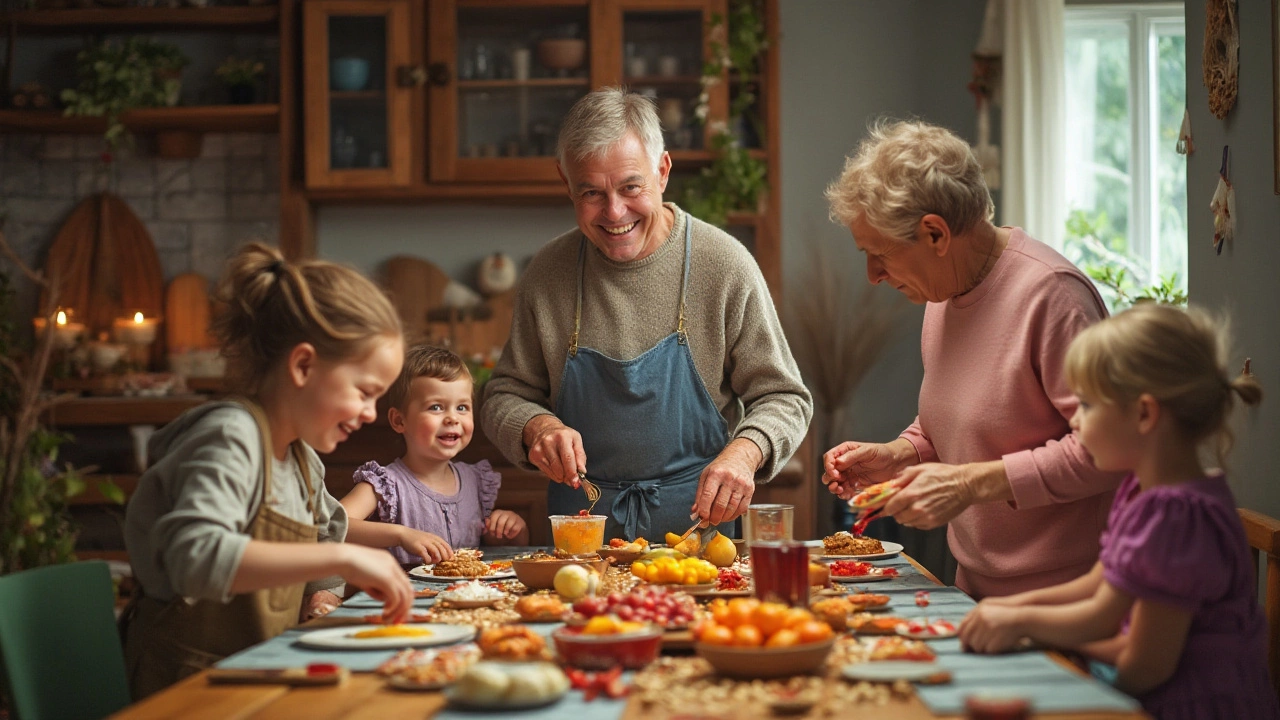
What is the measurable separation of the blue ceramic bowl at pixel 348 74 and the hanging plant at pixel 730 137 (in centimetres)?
133

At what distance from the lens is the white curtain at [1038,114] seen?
445cm

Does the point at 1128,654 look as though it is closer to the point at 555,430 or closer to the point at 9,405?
the point at 555,430

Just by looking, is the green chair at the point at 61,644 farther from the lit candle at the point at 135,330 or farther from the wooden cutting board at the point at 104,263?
the wooden cutting board at the point at 104,263

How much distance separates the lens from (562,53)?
4.75 meters

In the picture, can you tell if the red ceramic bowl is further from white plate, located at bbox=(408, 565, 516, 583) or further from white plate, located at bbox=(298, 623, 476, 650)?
white plate, located at bbox=(408, 565, 516, 583)

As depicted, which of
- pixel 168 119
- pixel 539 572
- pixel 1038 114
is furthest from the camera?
pixel 168 119

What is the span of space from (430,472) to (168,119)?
2817 mm

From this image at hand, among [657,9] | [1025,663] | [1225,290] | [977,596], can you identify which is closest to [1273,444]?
[1225,290]

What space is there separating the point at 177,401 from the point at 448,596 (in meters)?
3.33

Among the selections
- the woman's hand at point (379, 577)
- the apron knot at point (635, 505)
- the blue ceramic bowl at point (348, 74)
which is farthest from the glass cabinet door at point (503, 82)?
the woman's hand at point (379, 577)

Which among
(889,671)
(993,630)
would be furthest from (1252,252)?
(889,671)

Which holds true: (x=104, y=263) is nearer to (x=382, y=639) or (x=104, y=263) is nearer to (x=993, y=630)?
(x=382, y=639)

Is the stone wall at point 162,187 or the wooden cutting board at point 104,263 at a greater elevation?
the stone wall at point 162,187

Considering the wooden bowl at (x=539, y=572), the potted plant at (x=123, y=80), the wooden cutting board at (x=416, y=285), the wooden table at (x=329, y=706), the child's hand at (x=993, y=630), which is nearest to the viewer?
the wooden table at (x=329, y=706)
